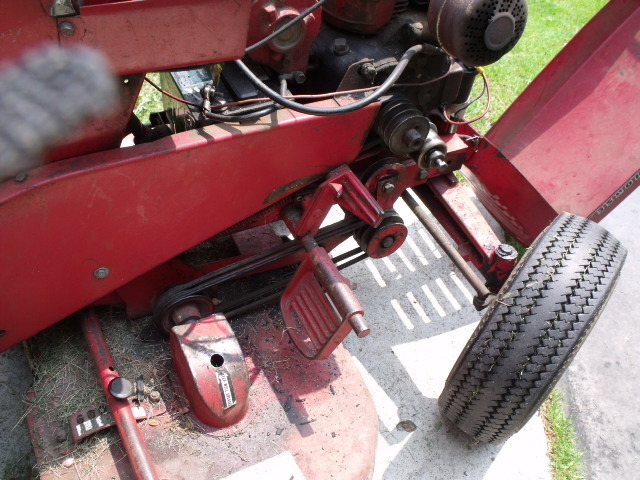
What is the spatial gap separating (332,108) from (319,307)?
0.76 m

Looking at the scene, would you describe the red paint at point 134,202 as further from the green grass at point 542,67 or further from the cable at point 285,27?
the green grass at point 542,67

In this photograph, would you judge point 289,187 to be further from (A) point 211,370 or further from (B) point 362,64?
(A) point 211,370

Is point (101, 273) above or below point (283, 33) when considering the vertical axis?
below

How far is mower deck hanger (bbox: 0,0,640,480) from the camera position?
1.68m

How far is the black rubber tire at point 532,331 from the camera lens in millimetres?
2027

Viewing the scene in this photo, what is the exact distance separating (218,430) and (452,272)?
5.21ft

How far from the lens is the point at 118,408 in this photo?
6.50ft

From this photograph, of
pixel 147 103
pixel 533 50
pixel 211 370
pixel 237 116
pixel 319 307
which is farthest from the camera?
pixel 533 50

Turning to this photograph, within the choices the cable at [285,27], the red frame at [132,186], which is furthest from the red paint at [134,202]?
the cable at [285,27]

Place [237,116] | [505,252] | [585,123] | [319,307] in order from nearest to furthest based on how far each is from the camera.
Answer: [237,116] → [319,307] → [505,252] → [585,123]

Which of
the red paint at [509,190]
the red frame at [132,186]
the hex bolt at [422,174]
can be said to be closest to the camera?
the red frame at [132,186]

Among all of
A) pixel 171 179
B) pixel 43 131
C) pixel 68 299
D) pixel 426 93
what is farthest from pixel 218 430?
pixel 426 93

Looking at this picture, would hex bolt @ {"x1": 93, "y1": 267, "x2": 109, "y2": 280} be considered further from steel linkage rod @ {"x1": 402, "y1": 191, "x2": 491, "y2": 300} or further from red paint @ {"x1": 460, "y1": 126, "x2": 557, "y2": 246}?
red paint @ {"x1": 460, "y1": 126, "x2": 557, "y2": 246}

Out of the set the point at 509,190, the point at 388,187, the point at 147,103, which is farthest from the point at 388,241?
the point at 147,103
